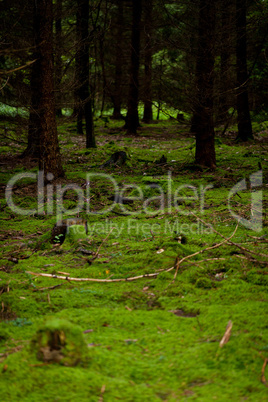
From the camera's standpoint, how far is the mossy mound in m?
2.31

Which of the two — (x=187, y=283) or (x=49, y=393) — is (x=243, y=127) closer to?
(x=187, y=283)

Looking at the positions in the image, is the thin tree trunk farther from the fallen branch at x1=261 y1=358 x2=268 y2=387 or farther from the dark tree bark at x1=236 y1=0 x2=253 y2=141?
the dark tree bark at x1=236 y1=0 x2=253 y2=141

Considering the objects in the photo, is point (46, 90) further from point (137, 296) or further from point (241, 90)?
point (241, 90)

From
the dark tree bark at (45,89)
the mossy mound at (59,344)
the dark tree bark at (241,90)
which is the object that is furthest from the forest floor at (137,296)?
the dark tree bark at (241,90)

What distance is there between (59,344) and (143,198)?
19.0 ft

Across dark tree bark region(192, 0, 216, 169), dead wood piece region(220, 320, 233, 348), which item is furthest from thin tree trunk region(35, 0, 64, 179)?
dead wood piece region(220, 320, 233, 348)

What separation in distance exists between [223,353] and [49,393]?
1.19 metres

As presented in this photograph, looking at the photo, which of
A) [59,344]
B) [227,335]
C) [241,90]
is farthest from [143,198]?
[241,90]

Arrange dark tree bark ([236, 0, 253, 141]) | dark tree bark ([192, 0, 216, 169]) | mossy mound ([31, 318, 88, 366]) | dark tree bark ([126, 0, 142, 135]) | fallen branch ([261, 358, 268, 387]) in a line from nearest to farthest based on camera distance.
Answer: fallen branch ([261, 358, 268, 387])
mossy mound ([31, 318, 88, 366])
dark tree bark ([192, 0, 216, 169])
dark tree bark ([236, 0, 253, 141])
dark tree bark ([126, 0, 142, 135])

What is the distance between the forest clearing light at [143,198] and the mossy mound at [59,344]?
3.66 meters

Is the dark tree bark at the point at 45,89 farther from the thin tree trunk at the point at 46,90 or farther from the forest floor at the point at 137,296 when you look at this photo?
the forest floor at the point at 137,296

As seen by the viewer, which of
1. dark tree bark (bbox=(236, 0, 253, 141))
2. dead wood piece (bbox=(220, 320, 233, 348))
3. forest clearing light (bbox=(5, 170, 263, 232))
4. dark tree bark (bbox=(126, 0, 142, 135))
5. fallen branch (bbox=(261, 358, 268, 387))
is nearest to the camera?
fallen branch (bbox=(261, 358, 268, 387))

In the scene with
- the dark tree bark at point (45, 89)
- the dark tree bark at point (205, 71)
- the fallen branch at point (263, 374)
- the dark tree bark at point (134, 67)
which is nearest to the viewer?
the fallen branch at point (263, 374)

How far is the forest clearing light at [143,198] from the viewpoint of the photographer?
6973mm
